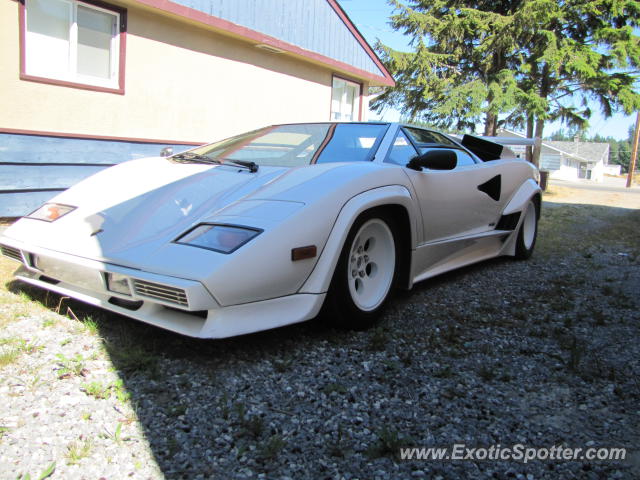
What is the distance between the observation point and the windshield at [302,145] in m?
3.11

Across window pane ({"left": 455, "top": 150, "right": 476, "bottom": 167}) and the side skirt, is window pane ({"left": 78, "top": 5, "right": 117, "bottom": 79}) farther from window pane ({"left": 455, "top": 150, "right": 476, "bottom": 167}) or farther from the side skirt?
the side skirt

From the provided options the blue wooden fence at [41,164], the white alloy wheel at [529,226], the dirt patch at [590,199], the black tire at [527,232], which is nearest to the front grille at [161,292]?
the black tire at [527,232]

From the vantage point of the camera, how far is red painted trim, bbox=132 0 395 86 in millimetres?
6535

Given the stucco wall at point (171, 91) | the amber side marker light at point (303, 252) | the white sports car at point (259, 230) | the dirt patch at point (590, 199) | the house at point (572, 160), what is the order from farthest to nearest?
the house at point (572, 160)
the dirt patch at point (590, 199)
the stucco wall at point (171, 91)
the amber side marker light at point (303, 252)
the white sports car at point (259, 230)

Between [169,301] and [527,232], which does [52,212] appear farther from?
[527,232]

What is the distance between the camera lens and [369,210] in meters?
2.77

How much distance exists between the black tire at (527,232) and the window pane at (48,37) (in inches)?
215

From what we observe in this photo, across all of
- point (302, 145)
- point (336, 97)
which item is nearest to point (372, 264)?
point (302, 145)

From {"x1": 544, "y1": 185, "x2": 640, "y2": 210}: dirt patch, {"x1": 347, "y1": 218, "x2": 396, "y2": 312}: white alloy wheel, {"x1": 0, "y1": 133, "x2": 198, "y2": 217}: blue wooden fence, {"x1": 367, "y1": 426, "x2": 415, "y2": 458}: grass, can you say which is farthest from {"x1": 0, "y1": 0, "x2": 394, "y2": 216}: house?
{"x1": 544, "y1": 185, "x2": 640, "y2": 210}: dirt patch

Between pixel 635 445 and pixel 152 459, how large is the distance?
5.72 feet

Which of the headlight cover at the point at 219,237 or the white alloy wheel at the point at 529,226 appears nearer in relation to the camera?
the headlight cover at the point at 219,237

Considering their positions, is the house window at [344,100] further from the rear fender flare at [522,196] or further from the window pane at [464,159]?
the window pane at [464,159]

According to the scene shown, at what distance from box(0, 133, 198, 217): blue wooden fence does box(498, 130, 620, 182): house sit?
49.8m

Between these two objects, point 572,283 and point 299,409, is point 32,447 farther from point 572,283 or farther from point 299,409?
point 572,283
